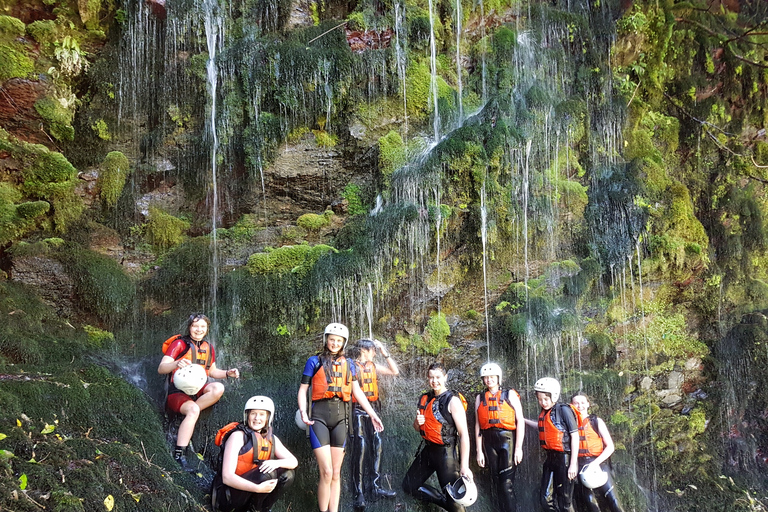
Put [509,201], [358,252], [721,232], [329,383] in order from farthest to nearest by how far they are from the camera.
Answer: [721,232]
[509,201]
[358,252]
[329,383]

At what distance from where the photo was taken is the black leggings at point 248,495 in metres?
4.86

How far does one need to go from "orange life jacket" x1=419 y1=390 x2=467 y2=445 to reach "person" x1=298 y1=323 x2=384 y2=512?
581mm

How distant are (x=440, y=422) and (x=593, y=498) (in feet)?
6.27

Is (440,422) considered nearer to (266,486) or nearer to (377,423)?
(377,423)

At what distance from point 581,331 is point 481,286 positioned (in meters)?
1.80

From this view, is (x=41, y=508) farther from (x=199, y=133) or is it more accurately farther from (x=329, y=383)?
(x=199, y=133)

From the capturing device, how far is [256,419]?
16.4 feet

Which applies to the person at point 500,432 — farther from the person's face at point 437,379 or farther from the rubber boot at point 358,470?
the rubber boot at point 358,470

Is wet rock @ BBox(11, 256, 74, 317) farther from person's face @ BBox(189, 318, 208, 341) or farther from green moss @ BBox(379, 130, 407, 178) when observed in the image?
green moss @ BBox(379, 130, 407, 178)

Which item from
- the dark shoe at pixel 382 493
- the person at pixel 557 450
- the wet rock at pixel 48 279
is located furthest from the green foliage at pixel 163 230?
the person at pixel 557 450

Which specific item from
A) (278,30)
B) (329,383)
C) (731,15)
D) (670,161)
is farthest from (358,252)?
(731,15)

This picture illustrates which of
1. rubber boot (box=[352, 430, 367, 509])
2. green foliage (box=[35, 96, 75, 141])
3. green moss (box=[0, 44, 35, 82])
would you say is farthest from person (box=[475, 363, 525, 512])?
green moss (box=[0, 44, 35, 82])

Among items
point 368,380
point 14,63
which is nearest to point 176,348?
point 368,380

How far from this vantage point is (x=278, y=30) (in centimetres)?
961
